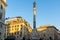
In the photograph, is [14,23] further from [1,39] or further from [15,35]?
[1,39]

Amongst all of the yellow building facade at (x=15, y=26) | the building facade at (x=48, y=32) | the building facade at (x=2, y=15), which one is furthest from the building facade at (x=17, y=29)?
the building facade at (x=2, y=15)

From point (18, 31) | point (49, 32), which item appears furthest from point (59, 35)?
point (18, 31)

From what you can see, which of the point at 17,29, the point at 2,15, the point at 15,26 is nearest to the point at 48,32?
the point at 17,29

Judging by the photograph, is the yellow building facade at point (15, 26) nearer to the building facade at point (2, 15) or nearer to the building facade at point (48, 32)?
the building facade at point (48, 32)

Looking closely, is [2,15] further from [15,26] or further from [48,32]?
[48,32]

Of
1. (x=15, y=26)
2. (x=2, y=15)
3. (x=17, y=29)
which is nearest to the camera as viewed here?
(x=2, y=15)

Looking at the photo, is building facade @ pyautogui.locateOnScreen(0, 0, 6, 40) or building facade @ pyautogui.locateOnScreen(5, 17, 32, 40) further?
building facade @ pyautogui.locateOnScreen(5, 17, 32, 40)

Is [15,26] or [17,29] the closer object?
[17,29]

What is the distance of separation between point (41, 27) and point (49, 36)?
10340mm

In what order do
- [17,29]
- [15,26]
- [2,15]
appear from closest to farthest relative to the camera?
[2,15]
[17,29]
[15,26]

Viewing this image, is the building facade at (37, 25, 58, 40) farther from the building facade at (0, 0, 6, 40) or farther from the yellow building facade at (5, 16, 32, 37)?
the building facade at (0, 0, 6, 40)

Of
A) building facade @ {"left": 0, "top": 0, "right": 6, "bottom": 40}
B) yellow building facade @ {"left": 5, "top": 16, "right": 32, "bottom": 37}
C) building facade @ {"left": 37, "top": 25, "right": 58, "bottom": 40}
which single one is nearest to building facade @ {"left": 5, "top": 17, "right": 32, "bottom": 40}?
yellow building facade @ {"left": 5, "top": 16, "right": 32, "bottom": 37}

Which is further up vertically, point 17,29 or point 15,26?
point 15,26

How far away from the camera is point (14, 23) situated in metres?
113
